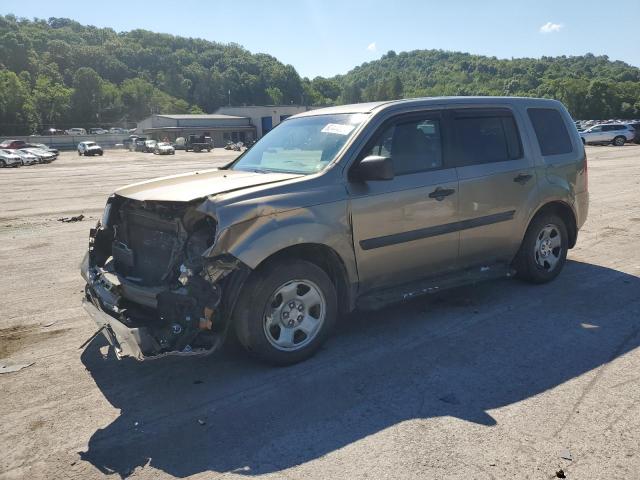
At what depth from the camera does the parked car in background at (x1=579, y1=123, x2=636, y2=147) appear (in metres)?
40.1

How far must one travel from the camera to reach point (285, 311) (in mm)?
4223

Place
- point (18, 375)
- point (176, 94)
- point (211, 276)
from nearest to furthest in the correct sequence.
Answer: point (211, 276) < point (18, 375) < point (176, 94)

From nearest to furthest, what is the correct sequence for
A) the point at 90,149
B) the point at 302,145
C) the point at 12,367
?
the point at 12,367 < the point at 302,145 < the point at 90,149

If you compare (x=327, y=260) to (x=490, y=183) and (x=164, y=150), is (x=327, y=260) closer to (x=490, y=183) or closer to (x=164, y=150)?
(x=490, y=183)

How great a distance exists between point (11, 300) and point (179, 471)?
4.09 m

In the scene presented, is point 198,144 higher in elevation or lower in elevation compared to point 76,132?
lower

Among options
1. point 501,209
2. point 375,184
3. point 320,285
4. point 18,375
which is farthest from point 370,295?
point 18,375

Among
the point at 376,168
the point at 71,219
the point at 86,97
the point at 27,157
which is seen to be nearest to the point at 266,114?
the point at 27,157

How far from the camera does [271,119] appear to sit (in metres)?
86.1

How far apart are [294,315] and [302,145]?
1647 mm

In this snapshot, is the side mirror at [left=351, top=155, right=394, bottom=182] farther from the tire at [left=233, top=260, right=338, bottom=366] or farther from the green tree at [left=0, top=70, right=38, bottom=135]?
the green tree at [left=0, top=70, right=38, bottom=135]

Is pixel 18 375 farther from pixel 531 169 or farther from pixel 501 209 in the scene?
pixel 531 169

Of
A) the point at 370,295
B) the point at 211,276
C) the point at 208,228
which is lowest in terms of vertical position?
the point at 370,295

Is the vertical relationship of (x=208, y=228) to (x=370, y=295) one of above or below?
above
